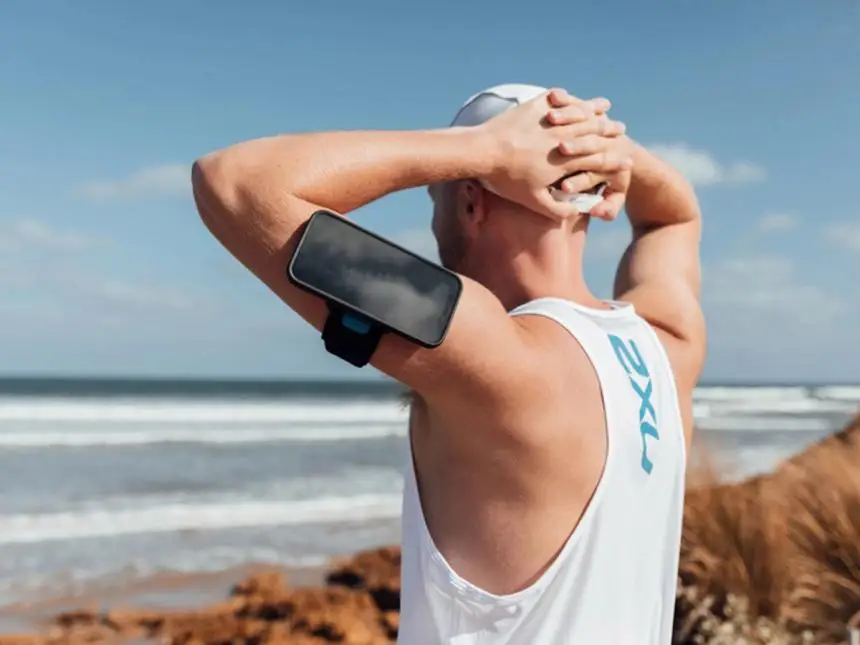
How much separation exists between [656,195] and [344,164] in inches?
39.7

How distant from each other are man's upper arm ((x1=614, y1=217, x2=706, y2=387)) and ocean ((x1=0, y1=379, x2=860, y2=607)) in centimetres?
61

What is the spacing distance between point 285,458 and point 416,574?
16.1 meters

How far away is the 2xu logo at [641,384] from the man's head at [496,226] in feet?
0.63

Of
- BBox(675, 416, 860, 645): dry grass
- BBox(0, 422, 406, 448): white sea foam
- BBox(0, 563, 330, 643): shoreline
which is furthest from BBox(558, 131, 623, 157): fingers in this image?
BBox(0, 422, 406, 448): white sea foam

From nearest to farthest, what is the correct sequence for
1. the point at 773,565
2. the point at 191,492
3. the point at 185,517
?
1. the point at 773,565
2. the point at 185,517
3. the point at 191,492

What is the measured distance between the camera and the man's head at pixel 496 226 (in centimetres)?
160

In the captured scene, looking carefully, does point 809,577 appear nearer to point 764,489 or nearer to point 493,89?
point 764,489

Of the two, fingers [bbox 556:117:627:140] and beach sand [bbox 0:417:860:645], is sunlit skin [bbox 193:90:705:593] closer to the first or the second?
fingers [bbox 556:117:627:140]

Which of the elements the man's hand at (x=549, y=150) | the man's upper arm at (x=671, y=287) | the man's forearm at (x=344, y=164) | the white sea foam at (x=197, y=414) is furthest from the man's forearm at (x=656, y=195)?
the white sea foam at (x=197, y=414)

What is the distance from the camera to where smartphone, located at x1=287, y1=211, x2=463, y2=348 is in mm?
1233

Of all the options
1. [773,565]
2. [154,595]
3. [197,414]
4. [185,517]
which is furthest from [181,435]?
[773,565]

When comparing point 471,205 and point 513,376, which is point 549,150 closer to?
point 471,205

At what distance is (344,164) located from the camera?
1354 millimetres

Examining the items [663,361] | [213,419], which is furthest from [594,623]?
[213,419]
